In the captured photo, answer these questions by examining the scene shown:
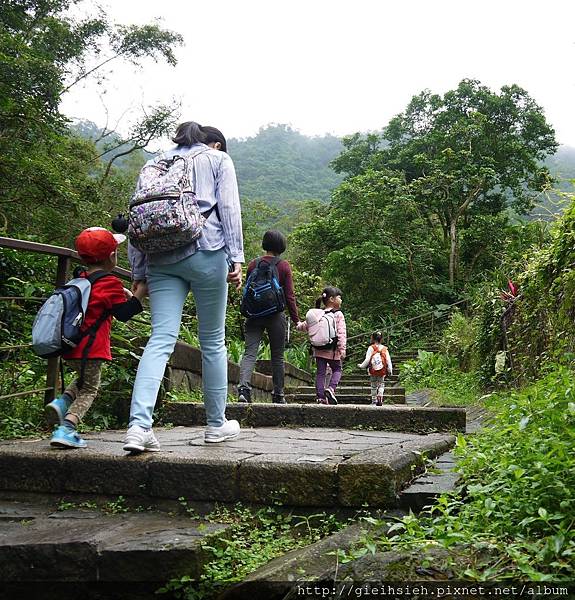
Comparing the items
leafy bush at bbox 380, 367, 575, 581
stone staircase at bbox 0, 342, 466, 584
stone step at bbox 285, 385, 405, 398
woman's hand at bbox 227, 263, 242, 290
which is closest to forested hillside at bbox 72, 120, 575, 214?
stone step at bbox 285, 385, 405, 398

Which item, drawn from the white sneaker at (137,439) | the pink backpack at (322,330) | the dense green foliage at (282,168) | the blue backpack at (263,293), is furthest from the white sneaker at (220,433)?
the dense green foliage at (282,168)

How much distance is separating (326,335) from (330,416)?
2.14m

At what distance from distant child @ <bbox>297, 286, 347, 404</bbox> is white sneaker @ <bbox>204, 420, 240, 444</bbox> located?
3.26 meters

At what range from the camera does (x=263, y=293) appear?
522cm

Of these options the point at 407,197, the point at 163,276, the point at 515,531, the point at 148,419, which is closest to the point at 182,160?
the point at 163,276

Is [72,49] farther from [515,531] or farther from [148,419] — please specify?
[515,531]

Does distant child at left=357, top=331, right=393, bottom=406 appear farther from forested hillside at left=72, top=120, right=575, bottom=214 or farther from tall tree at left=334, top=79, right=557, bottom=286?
forested hillside at left=72, top=120, right=575, bottom=214

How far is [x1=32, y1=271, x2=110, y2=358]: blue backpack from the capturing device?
295 centimetres

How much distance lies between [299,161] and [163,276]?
56.7 meters

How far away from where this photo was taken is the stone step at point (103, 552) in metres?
1.99

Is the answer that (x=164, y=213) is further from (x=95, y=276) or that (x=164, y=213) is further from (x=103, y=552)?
(x=103, y=552)

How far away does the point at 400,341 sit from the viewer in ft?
69.8

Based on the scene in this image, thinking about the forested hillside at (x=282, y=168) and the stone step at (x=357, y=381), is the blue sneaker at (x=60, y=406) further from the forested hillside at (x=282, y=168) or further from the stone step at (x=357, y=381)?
the forested hillside at (x=282, y=168)

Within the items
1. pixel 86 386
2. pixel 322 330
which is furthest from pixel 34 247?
pixel 322 330
